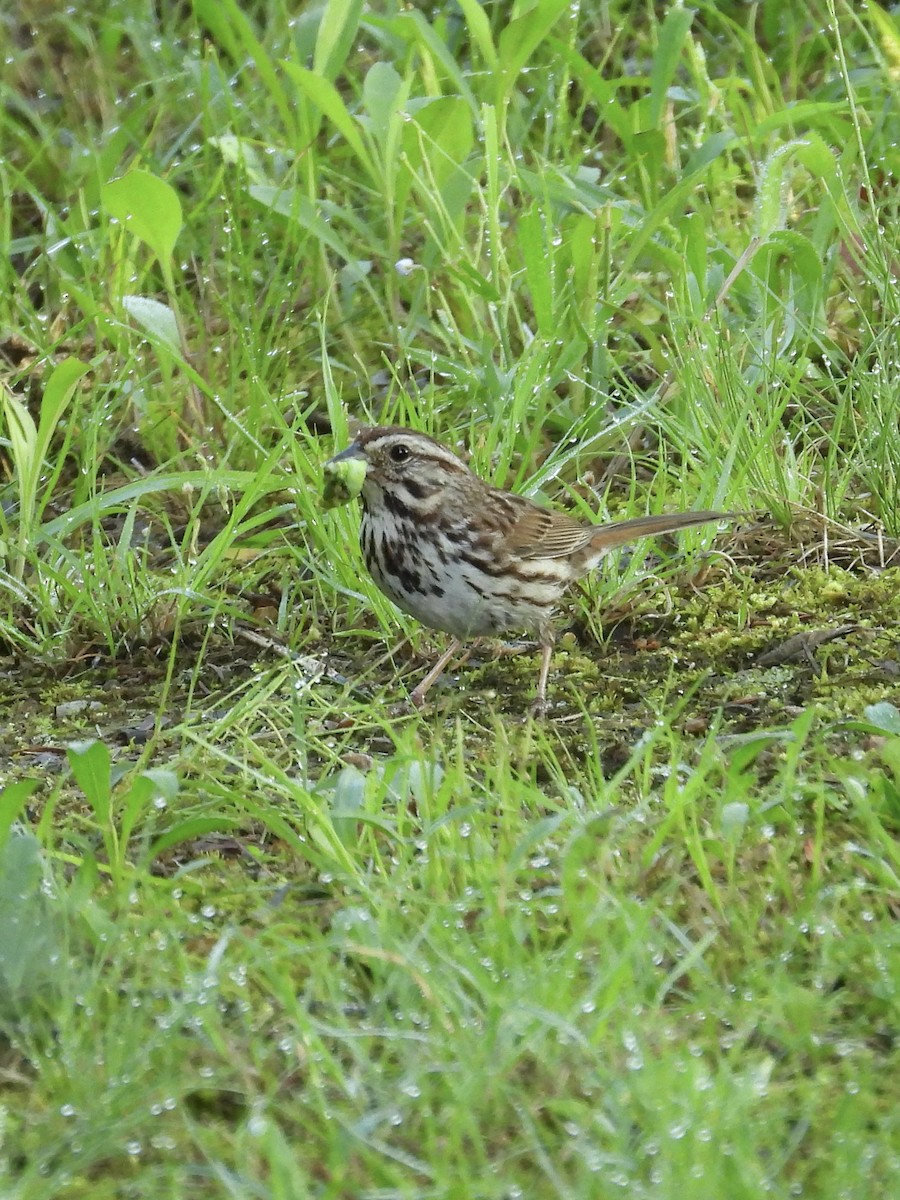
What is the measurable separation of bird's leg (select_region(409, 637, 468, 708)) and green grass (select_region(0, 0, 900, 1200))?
7cm

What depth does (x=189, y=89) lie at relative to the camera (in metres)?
7.16

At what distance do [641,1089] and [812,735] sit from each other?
1547mm

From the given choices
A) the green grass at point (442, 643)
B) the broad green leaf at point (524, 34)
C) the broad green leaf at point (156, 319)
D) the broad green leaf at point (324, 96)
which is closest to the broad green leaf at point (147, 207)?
the green grass at point (442, 643)

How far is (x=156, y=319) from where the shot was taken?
5699mm

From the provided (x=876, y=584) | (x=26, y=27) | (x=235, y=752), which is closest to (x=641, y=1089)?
(x=235, y=752)

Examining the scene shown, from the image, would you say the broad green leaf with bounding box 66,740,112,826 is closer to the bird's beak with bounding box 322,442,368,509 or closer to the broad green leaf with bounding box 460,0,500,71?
the bird's beak with bounding box 322,442,368,509

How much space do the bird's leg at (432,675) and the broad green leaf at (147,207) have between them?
1.65m

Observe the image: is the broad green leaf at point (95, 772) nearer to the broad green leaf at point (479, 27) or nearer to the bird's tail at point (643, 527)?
the bird's tail at point (643, 527)

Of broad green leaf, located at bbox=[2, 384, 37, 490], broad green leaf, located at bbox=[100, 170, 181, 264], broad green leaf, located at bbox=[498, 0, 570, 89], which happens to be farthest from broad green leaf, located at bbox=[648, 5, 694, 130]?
broad green leaf, located at bbox=[2, 384, 37, 490]

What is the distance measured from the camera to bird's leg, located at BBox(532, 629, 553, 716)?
14.9 feet

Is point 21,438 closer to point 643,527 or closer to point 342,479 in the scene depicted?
point 342,479

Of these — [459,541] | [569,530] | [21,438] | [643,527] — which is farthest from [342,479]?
[21,438]

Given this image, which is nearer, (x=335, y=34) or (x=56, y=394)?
(x=56, y=394)

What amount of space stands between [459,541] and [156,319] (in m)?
1.48
